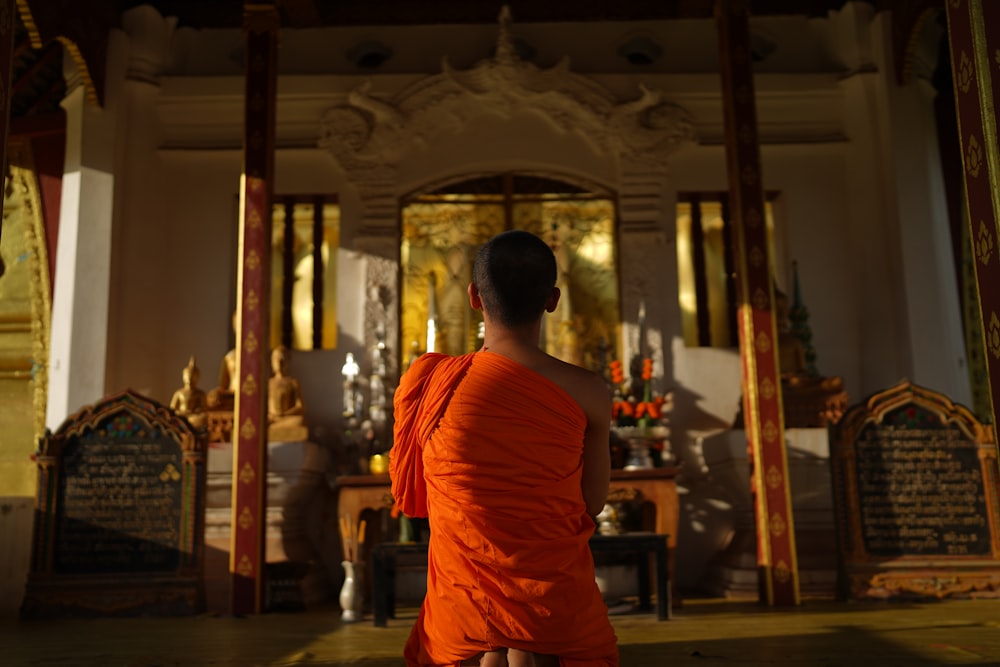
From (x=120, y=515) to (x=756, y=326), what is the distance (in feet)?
12.5

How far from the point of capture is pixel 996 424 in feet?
9.86

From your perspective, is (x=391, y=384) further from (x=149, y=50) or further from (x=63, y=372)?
(x=149, y=50)

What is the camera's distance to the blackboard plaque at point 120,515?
17.5ft

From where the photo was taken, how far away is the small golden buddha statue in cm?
666

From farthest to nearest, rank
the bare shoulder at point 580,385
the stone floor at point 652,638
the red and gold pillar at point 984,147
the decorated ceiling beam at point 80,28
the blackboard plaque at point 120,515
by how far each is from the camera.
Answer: the decorated ceiling beam at point 80,28, the blackboard plaque at point 120,515, the stone floor at point 652,638, the red and gold pillar at point 984,147, the bare shoulder at point 580,385

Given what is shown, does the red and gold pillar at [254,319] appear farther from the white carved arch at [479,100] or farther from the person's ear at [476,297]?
the person's ear at [476,297]

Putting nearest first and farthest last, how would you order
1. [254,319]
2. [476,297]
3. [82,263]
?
1. [476,297]
2. [254,319]
3. [82,263]

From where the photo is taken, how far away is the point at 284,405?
6.89 meters

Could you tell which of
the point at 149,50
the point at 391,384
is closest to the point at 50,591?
the point at 391,384

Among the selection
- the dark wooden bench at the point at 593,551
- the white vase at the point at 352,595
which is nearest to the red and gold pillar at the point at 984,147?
the dark wooden bench at the point at 593,551

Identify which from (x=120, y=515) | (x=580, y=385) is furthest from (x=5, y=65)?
(x=120, y=515)

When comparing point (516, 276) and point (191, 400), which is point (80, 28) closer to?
point (191, 400)

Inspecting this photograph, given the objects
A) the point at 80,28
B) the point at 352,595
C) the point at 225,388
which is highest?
the point at 80,28

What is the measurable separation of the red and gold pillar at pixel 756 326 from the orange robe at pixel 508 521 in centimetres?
376
